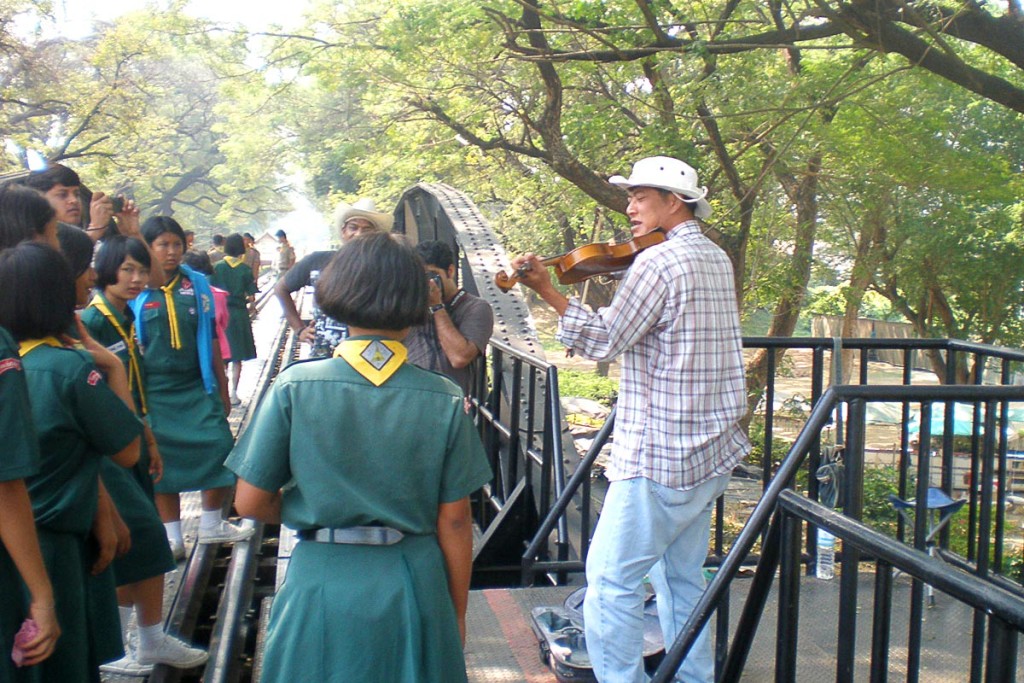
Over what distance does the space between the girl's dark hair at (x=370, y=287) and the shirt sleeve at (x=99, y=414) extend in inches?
31.6

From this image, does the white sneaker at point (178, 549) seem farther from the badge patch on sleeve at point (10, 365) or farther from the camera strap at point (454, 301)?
the badge patch on sleeve at point (10, 365)

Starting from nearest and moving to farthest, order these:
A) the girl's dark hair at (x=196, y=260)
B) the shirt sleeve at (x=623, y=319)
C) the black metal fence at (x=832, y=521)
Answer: the black metal fence at (x=832, y=521), the shirt sleeve at (x=623, y=319), the girl's dark hair at (x=196, y=260)

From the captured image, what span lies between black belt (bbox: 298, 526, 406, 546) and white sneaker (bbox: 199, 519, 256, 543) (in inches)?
130

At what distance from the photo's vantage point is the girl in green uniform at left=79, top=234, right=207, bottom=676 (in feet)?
11.4

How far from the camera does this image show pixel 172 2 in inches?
768

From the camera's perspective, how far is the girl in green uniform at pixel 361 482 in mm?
2178

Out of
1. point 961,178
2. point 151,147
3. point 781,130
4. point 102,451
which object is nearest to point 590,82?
point 781,130

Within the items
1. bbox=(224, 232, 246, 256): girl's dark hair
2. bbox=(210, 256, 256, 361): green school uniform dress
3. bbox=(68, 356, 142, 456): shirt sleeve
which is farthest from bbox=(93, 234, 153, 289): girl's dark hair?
bbox=(224, 232, 246, 256): girl's dark hair

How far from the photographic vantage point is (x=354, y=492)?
218 cm

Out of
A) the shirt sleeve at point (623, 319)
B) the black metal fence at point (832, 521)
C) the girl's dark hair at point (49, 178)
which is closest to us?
the black metal fence at point (832, 521)

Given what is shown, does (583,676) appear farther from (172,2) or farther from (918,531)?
(172,2)

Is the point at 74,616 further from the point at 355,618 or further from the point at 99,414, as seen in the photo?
the point at 355,618

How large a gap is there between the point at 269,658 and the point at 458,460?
63cm

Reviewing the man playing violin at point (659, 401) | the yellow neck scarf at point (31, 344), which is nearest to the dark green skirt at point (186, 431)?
the yellow neck scarf at point (31, 344)
